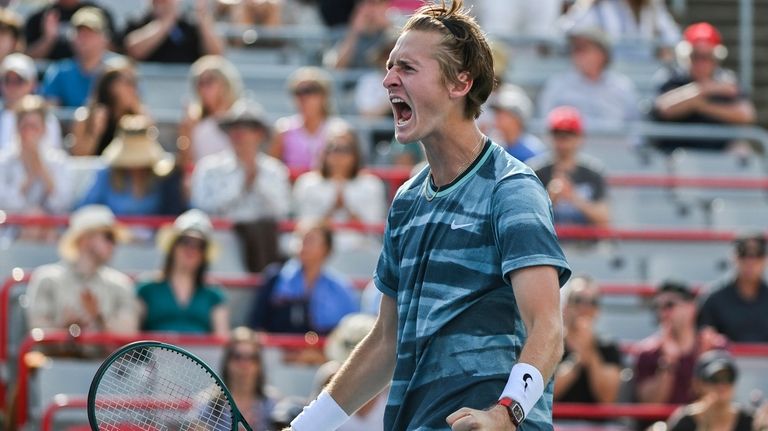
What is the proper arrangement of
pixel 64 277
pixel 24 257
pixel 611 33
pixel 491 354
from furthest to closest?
1. pixel 611 33
2. pixel 24 257
3. pixel 64 277
4. pixel 491 354

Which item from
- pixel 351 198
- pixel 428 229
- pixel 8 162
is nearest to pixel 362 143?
pixel 351 198

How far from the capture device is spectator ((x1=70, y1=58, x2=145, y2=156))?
11242 millimetres

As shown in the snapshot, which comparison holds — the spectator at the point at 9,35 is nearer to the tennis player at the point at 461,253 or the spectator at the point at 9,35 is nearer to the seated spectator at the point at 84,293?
the seated spectator at the point at 84,293

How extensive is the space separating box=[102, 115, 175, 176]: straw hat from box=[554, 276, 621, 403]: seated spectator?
8.68 ft

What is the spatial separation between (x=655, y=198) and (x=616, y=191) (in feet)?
0.98

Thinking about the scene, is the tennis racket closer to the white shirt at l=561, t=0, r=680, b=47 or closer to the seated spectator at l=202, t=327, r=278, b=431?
the seated spectator at l=202, t=327, r=278, b=431

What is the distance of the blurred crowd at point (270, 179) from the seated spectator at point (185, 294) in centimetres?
1

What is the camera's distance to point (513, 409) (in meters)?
4.27

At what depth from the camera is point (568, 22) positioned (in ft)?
48.0

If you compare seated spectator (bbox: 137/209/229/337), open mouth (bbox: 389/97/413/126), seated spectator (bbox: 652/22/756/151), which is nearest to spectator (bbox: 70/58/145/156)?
seated spectator (bbox: 137/209/229/337)

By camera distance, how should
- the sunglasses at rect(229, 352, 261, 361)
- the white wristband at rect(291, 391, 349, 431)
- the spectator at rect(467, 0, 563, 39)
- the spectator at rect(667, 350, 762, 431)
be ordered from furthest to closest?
the spectator at rect(467, 0, 563, 39) < the spectator at rect(667, 350, 762, 431) < the sunglasses at rect(229, 352, 261, 361) < the white wristband at rect(291, 391, 349, 431)

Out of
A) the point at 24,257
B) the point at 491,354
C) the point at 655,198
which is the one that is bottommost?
the point at 655,198

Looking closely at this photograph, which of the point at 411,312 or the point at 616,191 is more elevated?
the point at 411,312

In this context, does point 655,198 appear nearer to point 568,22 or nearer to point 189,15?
point 568,22
